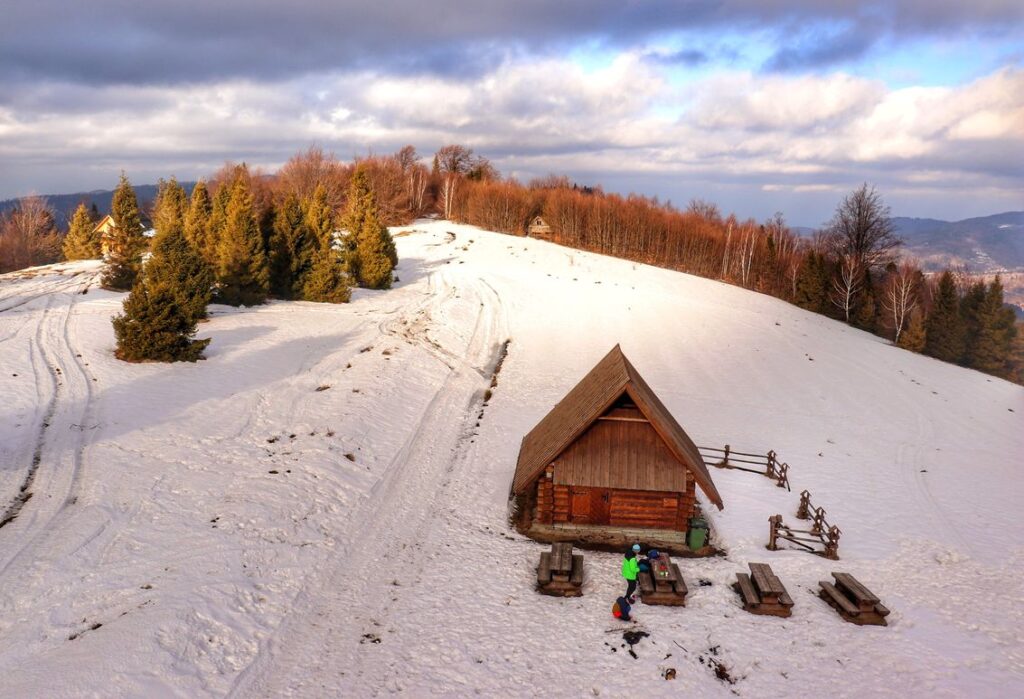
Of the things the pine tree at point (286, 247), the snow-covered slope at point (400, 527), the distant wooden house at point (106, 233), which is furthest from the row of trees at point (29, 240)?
the pine tree at point (286, 247)

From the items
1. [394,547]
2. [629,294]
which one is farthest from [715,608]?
[629,294]

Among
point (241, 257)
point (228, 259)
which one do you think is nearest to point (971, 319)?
point (241, 257)

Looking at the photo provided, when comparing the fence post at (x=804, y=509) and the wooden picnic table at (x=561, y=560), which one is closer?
the wooden picnic table at (x=561, y=560)

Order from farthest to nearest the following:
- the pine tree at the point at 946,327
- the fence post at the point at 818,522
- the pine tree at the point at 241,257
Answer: the pine tree at the point at 946,327 < the pine tree at the point at 241,257 < the fence post at the point at 818,522

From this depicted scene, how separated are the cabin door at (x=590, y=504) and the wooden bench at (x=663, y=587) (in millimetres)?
3491

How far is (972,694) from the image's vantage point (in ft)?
42.6

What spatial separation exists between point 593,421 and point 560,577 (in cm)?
503

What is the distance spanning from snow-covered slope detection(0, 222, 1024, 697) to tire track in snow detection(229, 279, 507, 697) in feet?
0.27

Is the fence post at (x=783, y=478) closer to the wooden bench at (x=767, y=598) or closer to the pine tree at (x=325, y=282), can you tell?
the wooden bench at (x=767, y=598)

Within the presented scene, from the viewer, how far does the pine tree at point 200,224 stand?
45.8m

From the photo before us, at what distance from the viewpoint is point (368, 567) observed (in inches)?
671

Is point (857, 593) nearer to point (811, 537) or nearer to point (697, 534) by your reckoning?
point (697, 534)

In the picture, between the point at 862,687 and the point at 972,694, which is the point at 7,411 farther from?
the point at 972,694

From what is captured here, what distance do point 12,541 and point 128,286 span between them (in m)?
38.8
